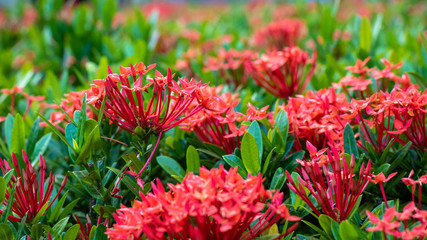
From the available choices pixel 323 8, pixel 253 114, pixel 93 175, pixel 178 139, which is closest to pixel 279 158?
pixel 253 114

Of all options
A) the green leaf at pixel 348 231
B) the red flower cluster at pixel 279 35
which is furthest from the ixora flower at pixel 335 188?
the red flower cluster at pixel 279 35

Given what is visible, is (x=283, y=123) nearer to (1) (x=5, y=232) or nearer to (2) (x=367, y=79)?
(2) (x=367, y=79)

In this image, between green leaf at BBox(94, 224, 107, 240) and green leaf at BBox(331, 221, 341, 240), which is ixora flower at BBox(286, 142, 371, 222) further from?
green leaf at BBox(94, 224, 107, 240)

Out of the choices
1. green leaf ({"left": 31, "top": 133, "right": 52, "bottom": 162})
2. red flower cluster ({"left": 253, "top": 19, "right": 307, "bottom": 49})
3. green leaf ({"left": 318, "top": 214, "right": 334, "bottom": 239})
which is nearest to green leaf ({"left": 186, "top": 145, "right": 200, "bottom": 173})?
green leaf ({"left": 318, "top": 214, "right": 334, "bottom": 239})

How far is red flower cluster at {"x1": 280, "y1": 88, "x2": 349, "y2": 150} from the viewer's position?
142cm

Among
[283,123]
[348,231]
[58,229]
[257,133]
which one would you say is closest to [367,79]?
[283,123]

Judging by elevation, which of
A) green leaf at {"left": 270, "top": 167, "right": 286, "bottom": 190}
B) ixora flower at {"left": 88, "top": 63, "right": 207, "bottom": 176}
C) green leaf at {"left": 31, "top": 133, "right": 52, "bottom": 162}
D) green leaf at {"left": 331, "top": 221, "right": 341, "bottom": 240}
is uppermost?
ixora flower at {"left": 88, "top": 63, "right": 207, "bottom": 176}

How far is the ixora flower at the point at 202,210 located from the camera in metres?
0.97

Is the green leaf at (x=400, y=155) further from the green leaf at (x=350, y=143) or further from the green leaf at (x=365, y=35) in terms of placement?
the green leaf at (x=365, y=35)

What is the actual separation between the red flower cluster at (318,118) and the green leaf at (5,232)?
920mm

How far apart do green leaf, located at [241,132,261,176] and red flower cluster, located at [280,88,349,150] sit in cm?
19

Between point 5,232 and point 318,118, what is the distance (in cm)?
105

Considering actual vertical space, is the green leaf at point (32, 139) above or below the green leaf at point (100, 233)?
above

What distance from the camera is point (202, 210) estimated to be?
0.97 m
